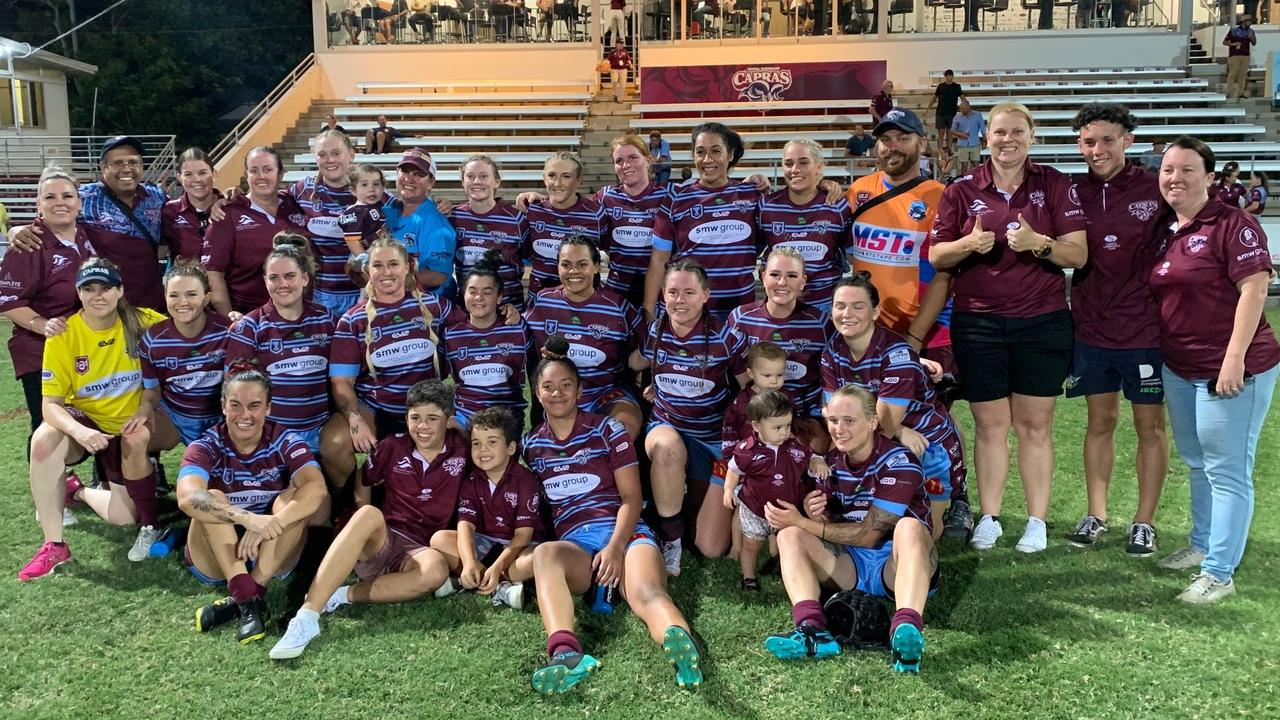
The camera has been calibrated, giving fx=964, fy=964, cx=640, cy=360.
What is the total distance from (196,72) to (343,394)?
100 ft

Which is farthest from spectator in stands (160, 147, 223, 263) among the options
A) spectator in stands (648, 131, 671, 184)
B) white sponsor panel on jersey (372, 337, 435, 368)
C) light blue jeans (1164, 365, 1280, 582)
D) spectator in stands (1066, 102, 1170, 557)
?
spectator in stands (648, 131, 671, 184)

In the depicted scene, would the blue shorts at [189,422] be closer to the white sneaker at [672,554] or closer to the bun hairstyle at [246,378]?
the bun hairstyle at [246,378]

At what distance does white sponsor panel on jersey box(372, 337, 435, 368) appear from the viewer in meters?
4.38

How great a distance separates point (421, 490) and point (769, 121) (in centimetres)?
1480

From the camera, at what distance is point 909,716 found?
289 cm

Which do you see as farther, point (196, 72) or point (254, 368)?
point (196, 72)

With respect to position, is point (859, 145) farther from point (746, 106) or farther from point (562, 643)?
point (562, 643)

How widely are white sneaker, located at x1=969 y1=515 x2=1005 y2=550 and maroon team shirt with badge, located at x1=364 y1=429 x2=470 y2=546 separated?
2258 mm

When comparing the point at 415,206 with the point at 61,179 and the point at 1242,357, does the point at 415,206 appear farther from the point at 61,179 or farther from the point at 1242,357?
the point at 1242,357

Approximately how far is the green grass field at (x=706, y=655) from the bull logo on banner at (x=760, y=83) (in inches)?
581

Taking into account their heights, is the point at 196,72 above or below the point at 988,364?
above

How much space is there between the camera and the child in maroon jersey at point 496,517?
148 inches

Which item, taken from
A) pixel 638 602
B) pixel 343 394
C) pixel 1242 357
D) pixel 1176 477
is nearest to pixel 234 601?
pixel 343 394

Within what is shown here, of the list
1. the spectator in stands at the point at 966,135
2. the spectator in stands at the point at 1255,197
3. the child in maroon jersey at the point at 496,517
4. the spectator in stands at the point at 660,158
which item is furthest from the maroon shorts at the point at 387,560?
the spectator in stands at the point at 966,135
